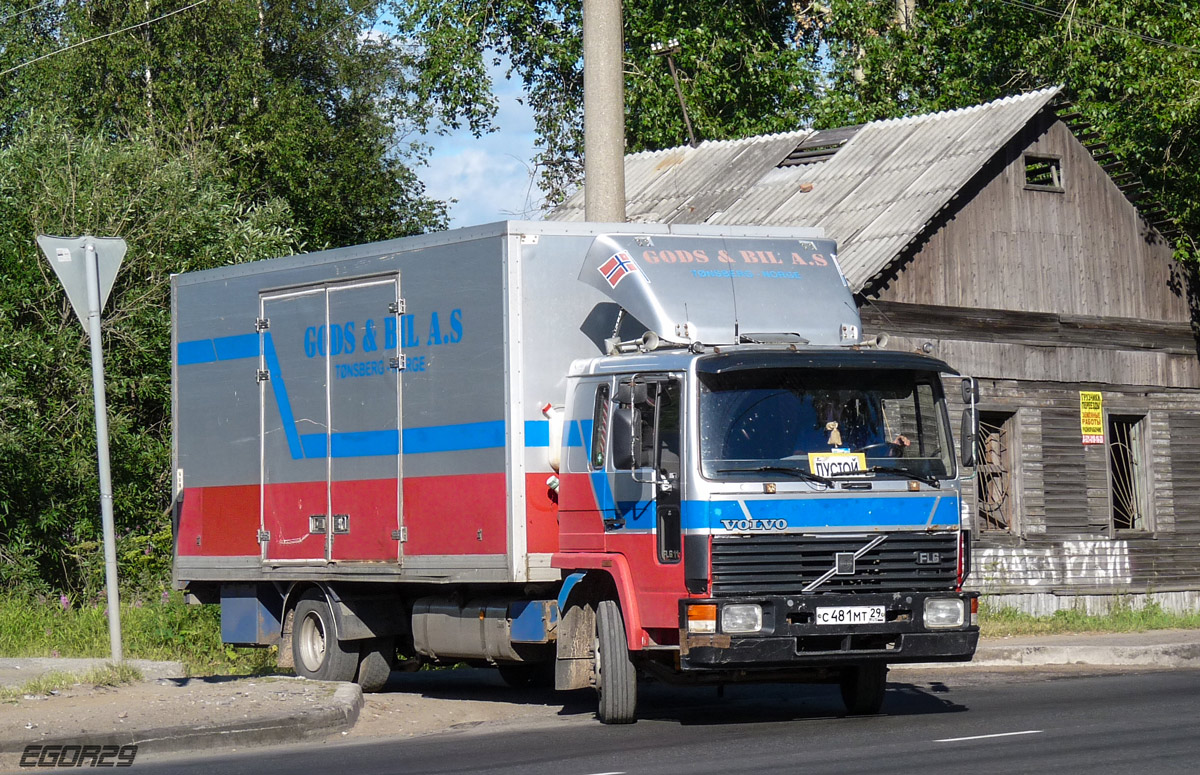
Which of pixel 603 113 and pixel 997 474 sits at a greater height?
pixel 603 113

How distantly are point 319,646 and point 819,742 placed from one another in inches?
210

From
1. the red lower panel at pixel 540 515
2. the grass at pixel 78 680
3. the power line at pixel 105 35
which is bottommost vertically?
the grass at pixel 78 680

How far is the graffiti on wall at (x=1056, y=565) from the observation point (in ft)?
67.4

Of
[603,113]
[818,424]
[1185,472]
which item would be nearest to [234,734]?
[818,424]

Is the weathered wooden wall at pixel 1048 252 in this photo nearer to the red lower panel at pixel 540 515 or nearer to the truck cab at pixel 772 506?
the red lower panel at pixel 540 515

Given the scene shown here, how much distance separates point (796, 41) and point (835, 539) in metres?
29.5

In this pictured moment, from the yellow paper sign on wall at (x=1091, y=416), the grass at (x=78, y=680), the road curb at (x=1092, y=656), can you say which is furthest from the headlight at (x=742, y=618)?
the yellow paper sign on wall at (x=1091, y=416)

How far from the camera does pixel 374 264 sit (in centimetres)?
1273

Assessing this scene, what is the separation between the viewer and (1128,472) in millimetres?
22375

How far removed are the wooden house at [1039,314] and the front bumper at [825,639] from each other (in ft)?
30.0

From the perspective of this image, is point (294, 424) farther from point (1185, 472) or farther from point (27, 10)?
point (27, 10)

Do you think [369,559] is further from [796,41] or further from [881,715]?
[796,41]

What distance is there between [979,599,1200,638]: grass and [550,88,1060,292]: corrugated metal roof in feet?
13.5

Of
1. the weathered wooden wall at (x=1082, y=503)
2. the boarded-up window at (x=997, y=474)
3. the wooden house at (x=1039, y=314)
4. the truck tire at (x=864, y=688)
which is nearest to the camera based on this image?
the truck tire at (x=864, y=688)
